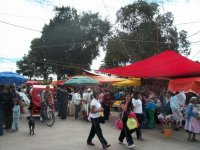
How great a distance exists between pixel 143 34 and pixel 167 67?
2643 centimetres

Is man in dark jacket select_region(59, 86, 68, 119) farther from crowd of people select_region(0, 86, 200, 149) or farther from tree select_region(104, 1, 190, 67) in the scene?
tree select_region(104, 1, 190, 67)

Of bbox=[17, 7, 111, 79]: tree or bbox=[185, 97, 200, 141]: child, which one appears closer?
bbox=[185, 97, 200, 141]: child

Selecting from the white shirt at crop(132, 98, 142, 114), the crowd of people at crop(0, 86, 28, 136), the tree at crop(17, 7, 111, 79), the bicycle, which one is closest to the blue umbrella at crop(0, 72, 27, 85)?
the bicycle

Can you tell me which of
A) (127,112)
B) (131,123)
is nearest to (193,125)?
(131,123)

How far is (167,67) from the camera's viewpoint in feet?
49.1

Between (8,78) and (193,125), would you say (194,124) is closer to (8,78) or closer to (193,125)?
(193,125)

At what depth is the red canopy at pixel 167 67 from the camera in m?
14.6

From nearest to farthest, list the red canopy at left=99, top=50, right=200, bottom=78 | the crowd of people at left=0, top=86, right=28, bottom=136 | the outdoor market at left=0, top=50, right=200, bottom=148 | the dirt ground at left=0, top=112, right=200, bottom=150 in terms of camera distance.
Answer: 1. the dirt ground at left=0, top=112, right=200, bottom=150
2. the outdoor market at left=0, top=50, right=200, bottom=148
3. the crowd of people at left=0, top=86, right=28, bottom=136
4. the red canopy at left=99, top=50, right=200, bottom=78

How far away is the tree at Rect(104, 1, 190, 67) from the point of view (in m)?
40.9

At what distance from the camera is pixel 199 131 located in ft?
39.6

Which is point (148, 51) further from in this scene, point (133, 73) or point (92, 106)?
point (92, 106)

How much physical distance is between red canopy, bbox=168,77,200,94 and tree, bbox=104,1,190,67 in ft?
82.0

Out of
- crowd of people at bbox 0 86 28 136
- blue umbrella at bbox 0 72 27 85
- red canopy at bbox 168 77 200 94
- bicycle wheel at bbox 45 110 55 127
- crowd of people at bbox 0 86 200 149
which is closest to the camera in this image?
crowd of people at bbox 0 86 200 149

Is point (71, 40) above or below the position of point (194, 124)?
above
